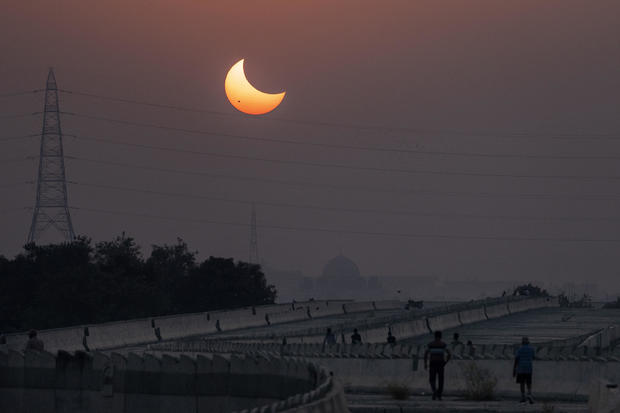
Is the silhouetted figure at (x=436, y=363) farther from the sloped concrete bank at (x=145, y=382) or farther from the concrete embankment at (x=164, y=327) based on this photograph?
the concrete embankment at (x=164, y=327)

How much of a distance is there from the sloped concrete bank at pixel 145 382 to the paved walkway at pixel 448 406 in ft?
5.43

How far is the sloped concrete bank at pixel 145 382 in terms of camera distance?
1013 inches

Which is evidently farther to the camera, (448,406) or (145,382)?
(145,382)

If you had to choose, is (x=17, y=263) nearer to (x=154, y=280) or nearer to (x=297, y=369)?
(x=154, y=280)

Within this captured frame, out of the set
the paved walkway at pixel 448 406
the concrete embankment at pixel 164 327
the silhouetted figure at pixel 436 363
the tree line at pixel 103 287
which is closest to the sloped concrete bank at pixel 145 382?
the paved walkway at pixel 448 406

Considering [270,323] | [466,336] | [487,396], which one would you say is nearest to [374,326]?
[466,336]

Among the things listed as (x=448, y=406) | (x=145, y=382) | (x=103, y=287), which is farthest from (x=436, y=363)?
(x=103, y=287)

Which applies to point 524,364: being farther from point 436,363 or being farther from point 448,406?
point 448,406

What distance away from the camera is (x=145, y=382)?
27.9 m

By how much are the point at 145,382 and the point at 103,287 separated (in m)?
89.7

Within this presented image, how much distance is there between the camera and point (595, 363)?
1224 inches

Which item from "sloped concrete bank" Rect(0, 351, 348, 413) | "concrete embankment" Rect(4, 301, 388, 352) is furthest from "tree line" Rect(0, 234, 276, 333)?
"sloped concrete bank" Rect(0, 351, 348, 413)

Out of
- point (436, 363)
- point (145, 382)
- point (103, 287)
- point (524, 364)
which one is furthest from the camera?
point (103, 287)

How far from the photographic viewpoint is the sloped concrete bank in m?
25.7
